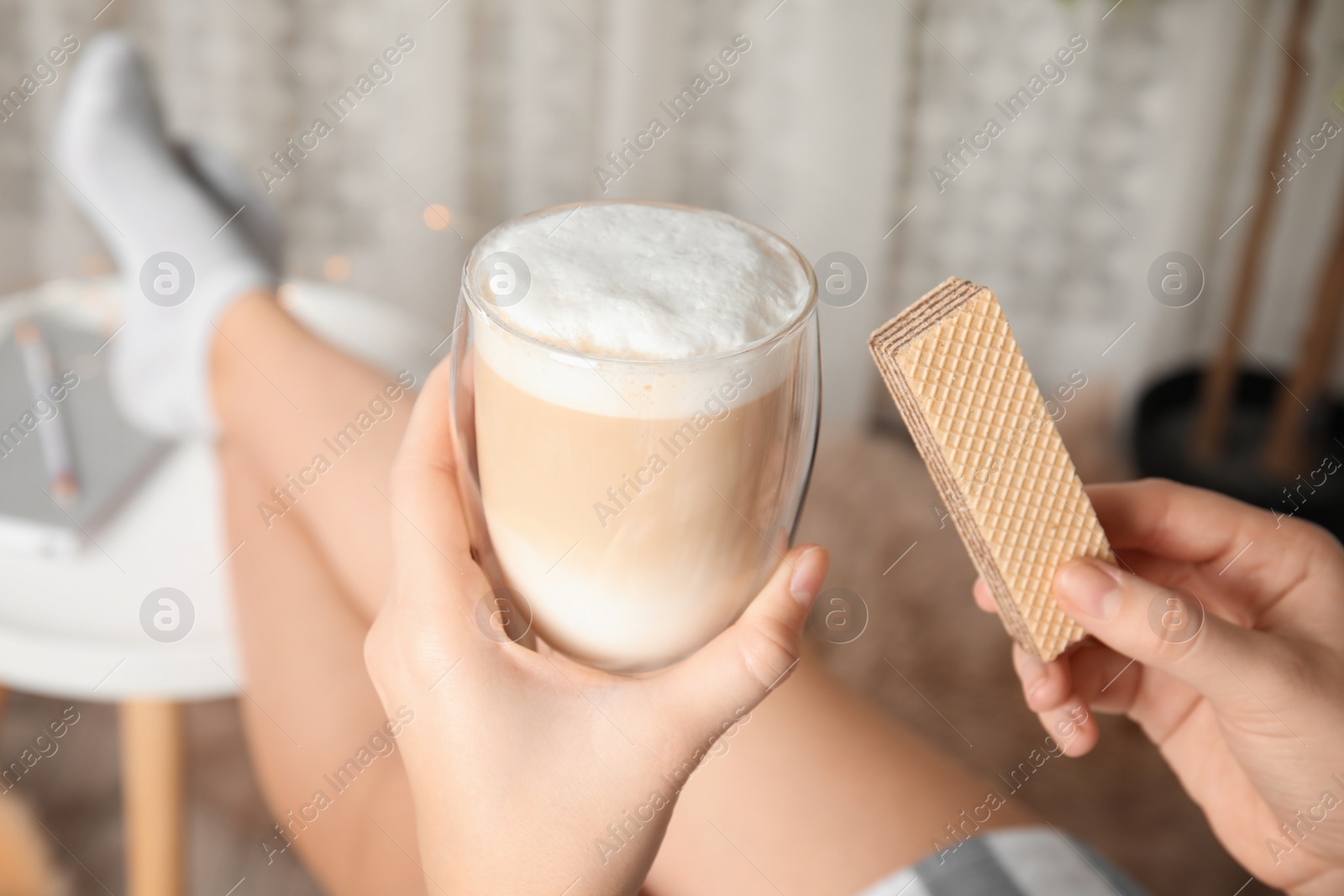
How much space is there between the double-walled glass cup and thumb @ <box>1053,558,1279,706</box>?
6.6 inches

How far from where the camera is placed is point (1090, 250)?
1.99 m

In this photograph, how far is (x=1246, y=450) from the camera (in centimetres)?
172

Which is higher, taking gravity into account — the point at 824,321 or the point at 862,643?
the point at 824,321

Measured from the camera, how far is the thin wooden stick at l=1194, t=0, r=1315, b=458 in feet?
4.79

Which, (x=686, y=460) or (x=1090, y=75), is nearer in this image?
(x=686, y=460)

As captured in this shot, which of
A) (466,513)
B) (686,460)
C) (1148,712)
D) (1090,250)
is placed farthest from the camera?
(1090,250)

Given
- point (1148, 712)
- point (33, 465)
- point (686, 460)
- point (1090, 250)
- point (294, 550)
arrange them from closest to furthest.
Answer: point (686, 460)
point (1148, 712)
point (294, 550)
point (33, 465)
point (1090, 250)

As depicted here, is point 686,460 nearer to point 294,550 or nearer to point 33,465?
point 294,550

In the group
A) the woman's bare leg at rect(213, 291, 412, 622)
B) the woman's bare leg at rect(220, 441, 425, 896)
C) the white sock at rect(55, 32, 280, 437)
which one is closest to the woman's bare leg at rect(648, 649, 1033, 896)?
the woman's bare leg at rect(220, 441, 425, 896)

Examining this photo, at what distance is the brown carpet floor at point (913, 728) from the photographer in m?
1.22

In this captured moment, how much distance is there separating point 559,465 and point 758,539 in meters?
0.13

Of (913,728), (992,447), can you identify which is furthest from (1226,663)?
(913,728)

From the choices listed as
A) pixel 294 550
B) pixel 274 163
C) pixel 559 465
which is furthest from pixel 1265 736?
pixel 274 163

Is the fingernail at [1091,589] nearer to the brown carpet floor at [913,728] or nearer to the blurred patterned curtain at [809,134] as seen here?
the brown carpet floor at [913,728]
